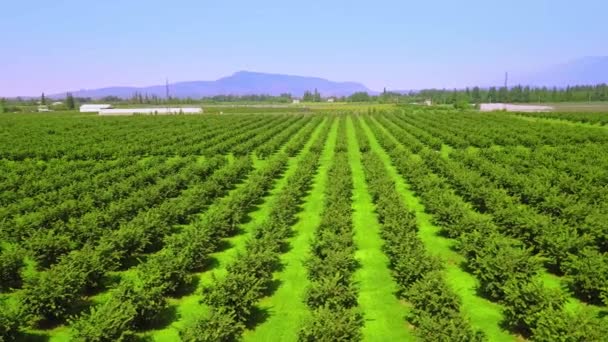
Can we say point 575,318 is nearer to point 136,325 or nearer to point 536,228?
point 536,228

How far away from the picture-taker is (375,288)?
567 inches

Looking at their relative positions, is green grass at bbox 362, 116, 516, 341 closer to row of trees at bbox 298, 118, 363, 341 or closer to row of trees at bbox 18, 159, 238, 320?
row of trees at bbox 298, 118, 363, 341

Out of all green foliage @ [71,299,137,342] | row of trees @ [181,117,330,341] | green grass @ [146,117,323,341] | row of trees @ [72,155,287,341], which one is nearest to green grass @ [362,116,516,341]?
row of trees @ [181,117,330,341]

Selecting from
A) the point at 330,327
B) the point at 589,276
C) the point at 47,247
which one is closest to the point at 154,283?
the point at 330,327

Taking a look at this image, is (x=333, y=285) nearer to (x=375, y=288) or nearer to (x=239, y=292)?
(x=239, y=292)

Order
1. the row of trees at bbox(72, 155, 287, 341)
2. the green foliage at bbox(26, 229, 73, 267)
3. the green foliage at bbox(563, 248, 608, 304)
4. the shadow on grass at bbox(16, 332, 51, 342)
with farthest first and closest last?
the green foliage at bbox(26, 229, 73, 267) → the green foliage at bbox(563, 248, 608, 304) → the shadow on grass at bbox(16, 332, 51, 342) → the row of trees at bbox(72, 155, 287, 341)

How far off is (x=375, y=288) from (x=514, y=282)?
432 cm

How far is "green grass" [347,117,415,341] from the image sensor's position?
11797mm

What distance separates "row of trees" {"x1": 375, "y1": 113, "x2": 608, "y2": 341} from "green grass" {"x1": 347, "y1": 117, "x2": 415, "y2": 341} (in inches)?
109

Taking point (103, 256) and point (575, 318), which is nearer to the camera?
point (575, 318)

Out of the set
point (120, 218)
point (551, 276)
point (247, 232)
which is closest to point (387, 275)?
point (551, 276)

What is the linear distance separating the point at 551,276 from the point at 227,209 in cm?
1298

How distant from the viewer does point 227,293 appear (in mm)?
11500

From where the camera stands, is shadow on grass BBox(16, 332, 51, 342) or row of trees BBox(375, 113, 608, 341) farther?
shadow on grass BBox(16, 332, 51, 342)
